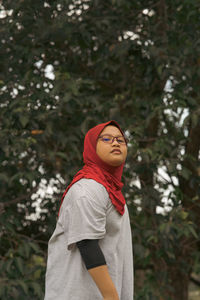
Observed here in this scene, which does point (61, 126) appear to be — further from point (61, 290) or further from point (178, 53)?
point (61, 290)

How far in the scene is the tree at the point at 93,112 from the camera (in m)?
4.18

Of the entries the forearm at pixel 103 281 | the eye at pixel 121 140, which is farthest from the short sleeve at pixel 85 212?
the eye at pixel 121 140

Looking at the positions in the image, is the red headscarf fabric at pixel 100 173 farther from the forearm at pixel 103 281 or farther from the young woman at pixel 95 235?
the forearm at pixel 103 281

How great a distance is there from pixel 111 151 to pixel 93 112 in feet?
6.76

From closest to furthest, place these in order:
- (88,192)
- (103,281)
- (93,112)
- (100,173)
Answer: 1. (103,281)
2. (88,192)
3. (100,173)
4. (93,112)

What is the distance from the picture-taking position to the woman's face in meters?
2.44

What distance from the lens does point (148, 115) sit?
4418 mm

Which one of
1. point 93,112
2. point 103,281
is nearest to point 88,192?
point 103,281

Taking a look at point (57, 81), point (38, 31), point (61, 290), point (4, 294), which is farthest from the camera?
point (38, 31)

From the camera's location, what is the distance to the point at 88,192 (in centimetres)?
226

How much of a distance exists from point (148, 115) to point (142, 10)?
3.42 ft

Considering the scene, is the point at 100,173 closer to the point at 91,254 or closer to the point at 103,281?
the point at 91,254

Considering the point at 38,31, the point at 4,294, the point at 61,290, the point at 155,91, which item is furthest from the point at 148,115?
the point at 61,290

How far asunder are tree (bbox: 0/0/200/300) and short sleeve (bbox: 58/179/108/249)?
1792 mm
